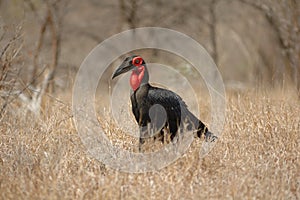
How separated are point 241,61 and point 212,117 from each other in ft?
38.8

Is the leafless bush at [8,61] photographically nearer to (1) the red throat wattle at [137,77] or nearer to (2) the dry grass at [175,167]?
(2) the dry grass at [175,167]

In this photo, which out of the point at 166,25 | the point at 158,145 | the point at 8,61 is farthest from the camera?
the point at 166,25

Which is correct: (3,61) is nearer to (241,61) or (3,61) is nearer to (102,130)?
(102,130)

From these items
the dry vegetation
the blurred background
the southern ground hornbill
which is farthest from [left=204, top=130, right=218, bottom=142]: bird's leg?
the blurred background

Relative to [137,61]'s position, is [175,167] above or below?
below

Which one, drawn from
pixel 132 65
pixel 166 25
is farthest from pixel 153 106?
pixel 166 25

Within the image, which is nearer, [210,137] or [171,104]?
[210,137]

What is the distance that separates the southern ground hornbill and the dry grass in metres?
0.47

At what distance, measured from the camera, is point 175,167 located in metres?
4.12

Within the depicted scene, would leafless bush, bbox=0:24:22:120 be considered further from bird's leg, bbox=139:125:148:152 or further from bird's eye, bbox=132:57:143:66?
bird's leg, bbox=139:125:148:152

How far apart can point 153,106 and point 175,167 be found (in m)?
1.16

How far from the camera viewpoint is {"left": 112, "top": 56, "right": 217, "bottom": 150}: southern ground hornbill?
5.16m

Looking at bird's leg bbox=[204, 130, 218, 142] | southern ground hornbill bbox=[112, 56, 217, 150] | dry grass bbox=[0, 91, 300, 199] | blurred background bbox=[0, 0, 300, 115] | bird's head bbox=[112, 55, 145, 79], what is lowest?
dry grass bbox=[0, 91, 300, 199]

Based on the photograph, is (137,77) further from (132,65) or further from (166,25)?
(166,25)
